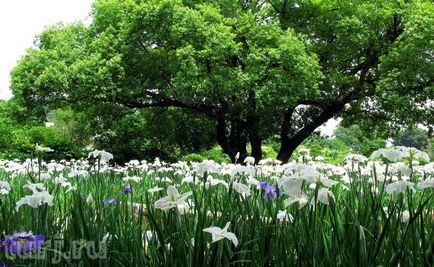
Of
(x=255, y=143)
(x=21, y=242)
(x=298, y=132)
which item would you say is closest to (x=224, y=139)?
(x=255, y=143)

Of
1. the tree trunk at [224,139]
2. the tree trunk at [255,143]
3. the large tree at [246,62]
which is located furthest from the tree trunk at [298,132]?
the tree trunk at [224,139]

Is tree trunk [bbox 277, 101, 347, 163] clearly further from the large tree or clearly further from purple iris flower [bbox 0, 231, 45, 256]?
purple iris flower [bbox 0, 231, 45, 256]

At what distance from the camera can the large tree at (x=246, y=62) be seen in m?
14.7

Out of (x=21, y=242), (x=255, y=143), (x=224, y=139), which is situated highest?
(x=224, y=139)

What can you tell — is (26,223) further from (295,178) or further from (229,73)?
(229,73)

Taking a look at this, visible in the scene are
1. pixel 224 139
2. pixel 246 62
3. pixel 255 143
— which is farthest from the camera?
pixel 224 139

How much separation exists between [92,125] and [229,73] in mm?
8165

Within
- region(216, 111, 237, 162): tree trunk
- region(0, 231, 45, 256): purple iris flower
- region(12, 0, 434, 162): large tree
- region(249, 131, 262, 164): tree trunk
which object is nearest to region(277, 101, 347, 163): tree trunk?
region(12, 0, 434, 162): large tree

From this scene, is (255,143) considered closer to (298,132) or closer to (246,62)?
(298,132)

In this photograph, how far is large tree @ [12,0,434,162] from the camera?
14.7 m

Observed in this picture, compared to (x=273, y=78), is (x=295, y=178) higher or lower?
lower

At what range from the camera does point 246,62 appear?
15570 mm

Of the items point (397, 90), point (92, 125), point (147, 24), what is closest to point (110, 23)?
point (147, 24)

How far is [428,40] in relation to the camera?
14.6m
